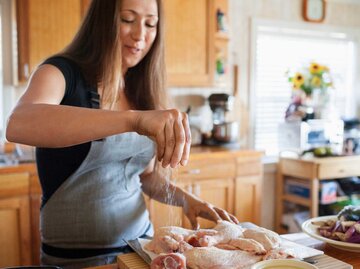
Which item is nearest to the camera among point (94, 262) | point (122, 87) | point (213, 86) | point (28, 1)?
point (94, 262)

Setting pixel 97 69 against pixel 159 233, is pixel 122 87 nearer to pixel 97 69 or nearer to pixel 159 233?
pixel 97 69

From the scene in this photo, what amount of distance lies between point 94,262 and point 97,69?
1.66 ft

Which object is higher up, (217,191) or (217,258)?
(217,258)

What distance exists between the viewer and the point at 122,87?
51.8 inches

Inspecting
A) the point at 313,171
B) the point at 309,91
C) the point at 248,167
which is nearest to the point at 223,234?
the point at 248,167

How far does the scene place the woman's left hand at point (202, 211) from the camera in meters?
1.20

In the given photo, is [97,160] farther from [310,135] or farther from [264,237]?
[310,135]

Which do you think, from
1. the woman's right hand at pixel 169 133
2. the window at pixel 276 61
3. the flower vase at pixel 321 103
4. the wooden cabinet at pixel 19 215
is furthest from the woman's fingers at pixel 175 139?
the flower vase at pixel 321 103

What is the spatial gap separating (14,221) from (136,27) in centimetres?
147

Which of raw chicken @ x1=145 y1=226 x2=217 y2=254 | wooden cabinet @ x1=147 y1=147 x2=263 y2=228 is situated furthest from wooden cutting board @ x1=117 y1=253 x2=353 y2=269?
wooden cabinet @ x1=147 y1=147 x2=263 y2=228

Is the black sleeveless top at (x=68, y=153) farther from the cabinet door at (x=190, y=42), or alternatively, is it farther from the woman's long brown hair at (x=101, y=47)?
the cabinet door at (x=190, y=42)

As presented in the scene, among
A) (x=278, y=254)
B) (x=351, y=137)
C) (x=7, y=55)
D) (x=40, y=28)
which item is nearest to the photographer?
(x=278, y=254)

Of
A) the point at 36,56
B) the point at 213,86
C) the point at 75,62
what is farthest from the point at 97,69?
the point at 213,86

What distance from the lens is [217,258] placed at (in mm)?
895
